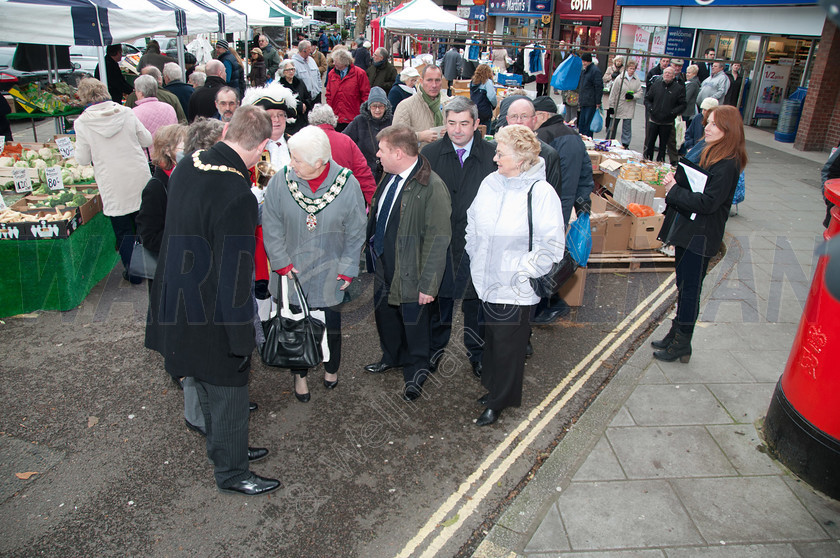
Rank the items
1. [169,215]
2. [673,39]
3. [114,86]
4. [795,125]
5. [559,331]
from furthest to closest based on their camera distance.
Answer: [673,39]
[795,125]
[114,86]
[559,331]
[169,215]

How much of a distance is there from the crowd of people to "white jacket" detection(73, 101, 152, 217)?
0.01 meters

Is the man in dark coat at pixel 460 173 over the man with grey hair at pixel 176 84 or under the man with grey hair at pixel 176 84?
under

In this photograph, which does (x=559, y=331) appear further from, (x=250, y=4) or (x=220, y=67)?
(x=250, y=4)

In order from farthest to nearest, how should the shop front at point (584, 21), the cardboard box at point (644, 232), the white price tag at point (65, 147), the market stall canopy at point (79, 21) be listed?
the shop front at point (584, 21), the market stall canopy at point (79, 21), the cardboard box at point (644, 232), the white price tag at point (65, 147)

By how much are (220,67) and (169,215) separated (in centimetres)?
719

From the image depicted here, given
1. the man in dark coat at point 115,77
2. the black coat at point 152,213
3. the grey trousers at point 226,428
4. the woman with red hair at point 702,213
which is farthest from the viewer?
the man in dark coat at point 115,77

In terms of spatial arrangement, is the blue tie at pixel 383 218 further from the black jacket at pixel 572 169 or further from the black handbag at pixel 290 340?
the black jacket at pixel 572 169

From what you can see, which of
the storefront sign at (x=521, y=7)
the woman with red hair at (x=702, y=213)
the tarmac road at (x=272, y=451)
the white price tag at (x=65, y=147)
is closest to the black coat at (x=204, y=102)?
the white price tag at (x=65, y=147)

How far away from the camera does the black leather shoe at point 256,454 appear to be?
3908 mm

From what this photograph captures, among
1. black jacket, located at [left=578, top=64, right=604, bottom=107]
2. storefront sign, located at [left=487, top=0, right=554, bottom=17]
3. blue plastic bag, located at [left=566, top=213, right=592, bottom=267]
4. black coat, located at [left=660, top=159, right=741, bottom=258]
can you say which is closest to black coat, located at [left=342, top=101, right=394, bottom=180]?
blue plastic bag, located at [left=566, top=213, right=592, bottom=267]

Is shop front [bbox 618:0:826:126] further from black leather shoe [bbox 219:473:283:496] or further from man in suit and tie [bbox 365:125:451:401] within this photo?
black leather shoe [bbox 219:473:283:496]

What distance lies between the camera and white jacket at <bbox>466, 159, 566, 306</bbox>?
3783 mm

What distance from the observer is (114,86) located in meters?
11.1

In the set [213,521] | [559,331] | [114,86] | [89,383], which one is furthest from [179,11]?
[213,521]
